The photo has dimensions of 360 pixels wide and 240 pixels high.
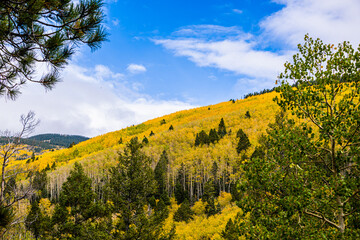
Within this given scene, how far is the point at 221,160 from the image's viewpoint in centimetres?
5306

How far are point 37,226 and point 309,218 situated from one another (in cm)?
2429

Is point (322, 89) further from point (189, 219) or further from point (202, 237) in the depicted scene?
point (189, 219)

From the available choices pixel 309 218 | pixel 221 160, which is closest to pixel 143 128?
pixel 221 160

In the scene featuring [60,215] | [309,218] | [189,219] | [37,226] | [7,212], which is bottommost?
[189,219]

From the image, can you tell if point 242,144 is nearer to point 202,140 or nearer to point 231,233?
point 202,140

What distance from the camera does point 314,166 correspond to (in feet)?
18.2

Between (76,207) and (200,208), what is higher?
(76,207)

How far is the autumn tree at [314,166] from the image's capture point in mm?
4719

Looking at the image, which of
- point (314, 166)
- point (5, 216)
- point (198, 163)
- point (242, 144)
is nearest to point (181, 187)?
point (198, 163)

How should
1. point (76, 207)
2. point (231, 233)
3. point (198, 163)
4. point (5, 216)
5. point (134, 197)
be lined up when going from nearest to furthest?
point (5, 216)
point (134, 197)
point (76, 207)
point (231, 233)
point (198, 163)

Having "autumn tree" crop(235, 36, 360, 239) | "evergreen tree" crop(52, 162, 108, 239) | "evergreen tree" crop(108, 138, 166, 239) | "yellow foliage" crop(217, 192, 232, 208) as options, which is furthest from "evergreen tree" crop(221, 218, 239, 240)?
"yellow foliage" crop(217, 192, 232, 208)

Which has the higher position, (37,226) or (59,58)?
(59,58)

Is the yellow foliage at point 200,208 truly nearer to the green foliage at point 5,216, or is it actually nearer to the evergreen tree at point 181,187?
the evergreen tree at point 181,187

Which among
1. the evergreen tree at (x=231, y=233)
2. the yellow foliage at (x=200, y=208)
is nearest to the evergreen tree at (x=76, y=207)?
the evergreen tree at (x=231, y=233)
